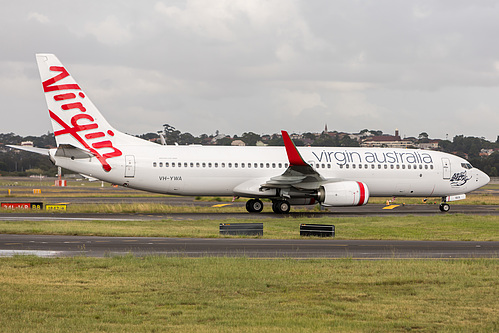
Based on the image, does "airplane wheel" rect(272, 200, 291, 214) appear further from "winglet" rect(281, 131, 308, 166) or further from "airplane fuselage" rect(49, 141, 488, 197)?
"winglet" rect(281, 131, 308, 166)

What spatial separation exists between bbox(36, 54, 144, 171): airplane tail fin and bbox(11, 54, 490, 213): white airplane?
0.19ft

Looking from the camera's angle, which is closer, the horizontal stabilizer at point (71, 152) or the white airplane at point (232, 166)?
the horizontal stabilizer at point (71, 152)

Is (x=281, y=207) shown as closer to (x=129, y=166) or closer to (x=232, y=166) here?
(x=232, y=166)

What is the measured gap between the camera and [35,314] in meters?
11.5

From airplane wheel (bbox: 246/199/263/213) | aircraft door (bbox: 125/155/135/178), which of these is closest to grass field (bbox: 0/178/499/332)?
aircraft door (bbox: 125/155/135/178)

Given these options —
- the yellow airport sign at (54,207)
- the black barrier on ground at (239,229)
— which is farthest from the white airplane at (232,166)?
the black barrier on ground at (239,229)

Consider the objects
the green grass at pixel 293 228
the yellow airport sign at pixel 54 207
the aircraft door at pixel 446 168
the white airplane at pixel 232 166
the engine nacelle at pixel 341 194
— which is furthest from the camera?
the aircraft door at pixel 446 168

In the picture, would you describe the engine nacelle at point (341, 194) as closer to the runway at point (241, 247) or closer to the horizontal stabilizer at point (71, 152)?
the runway at point (241, 247)

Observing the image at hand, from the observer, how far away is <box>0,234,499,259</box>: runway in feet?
65.8

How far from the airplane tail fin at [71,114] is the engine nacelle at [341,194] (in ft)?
40.1

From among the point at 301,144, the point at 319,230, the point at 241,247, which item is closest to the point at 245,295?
the point at 241,247

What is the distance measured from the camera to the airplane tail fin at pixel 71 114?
3634 centimetres

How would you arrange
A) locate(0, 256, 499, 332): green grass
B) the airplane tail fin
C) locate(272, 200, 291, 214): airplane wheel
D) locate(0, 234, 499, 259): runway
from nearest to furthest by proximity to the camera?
locate(0, 256, 499, 332): green grass → locate(0, 234, 499, 259): runway → the airplane tail fin → locate(272, 200, 291, 214): airplane wheel

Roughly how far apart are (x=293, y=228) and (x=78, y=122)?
1483 centimetres
